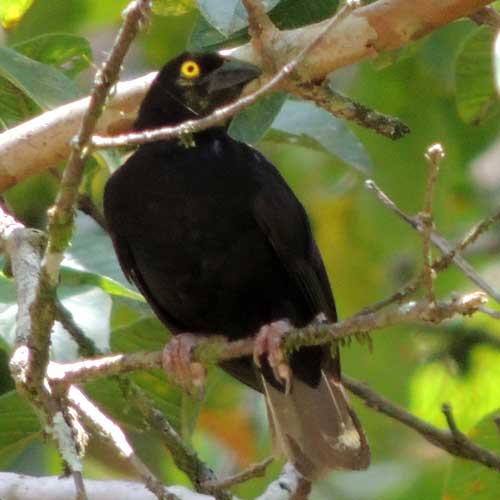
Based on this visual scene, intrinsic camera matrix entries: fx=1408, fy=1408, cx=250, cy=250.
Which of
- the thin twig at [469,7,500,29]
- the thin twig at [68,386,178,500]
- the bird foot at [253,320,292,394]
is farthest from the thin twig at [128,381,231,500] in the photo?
the thin twig at [469,7,500,29]

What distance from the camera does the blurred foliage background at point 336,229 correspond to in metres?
4.62

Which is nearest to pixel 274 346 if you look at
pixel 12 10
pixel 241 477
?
pixel 241 477

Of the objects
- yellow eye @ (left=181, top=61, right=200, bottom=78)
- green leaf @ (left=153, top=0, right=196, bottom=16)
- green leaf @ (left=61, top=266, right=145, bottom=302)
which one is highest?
green leaf @ (left=153, top=0, right=196, bottom=16)

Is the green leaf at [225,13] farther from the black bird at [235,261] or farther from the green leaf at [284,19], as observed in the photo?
the black bird at [235,261]

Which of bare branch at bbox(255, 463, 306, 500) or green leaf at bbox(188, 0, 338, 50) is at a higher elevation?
green leaf at bbox(188, 0, 338, 50)

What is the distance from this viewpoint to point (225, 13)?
4199mm

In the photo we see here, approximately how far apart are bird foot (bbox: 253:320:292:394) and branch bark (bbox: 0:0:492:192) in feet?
2.53

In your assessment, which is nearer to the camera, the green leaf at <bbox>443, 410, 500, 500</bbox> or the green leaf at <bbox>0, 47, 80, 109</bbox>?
the green leaf at <bbox>0, 47, 80, 109</bbox>

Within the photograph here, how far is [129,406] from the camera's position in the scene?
4770 millimetres

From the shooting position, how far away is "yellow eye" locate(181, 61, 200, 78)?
17.3ft

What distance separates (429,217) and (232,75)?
1773 millimetres

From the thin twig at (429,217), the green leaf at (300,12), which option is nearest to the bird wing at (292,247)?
the green leaf at (300,12)

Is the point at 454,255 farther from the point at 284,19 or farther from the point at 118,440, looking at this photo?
the point at 284,19

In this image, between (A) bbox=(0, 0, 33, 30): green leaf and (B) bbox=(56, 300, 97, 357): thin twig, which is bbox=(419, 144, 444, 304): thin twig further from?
(A) bbox=(0, 0, 33, 30): green leaf
